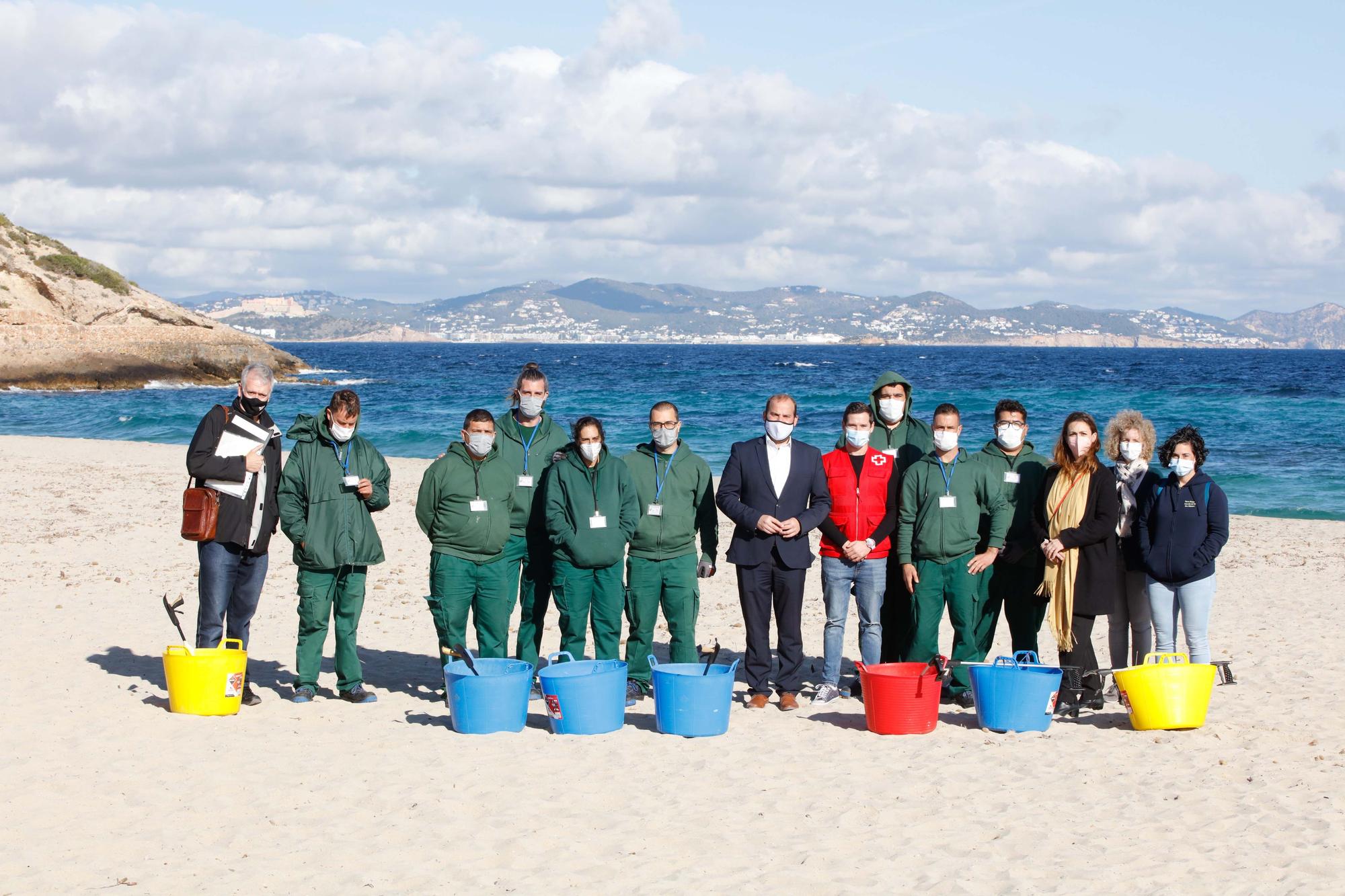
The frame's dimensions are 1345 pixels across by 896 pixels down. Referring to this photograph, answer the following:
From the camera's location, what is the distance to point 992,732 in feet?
22.5

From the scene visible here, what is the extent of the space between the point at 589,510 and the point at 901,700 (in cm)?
220

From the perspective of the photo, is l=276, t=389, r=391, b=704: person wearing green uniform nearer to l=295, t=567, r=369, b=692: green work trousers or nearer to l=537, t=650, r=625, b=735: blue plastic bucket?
l=295, t=567, r=369, b=692: green work trousers

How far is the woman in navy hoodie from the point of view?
6.91 meters

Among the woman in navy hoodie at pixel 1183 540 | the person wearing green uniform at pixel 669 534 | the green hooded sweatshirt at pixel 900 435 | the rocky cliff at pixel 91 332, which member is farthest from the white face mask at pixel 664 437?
the rocky cliff at pixel 91 332

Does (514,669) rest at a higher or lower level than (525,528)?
lower

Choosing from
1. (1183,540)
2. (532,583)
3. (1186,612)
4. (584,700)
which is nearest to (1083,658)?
(1186,612)

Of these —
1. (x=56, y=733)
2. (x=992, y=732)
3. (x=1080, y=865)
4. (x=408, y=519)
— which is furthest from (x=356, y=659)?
(x=408, y=519)

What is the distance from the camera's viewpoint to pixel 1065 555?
276 inches

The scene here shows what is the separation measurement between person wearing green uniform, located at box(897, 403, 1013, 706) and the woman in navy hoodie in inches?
34.1

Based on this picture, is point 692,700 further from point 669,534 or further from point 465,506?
point 465,506

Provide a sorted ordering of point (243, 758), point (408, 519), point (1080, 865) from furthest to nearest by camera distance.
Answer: point (408, 519) → point (243, 758) → point (1080, 865)

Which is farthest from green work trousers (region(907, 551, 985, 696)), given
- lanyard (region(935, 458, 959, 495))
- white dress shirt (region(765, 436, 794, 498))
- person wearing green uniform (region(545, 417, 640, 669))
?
person wearing green uniform (region(545, 417, 640, 669))

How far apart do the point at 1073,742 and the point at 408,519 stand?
10632 mm

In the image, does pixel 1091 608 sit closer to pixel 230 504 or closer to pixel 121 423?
pixel 230 504
